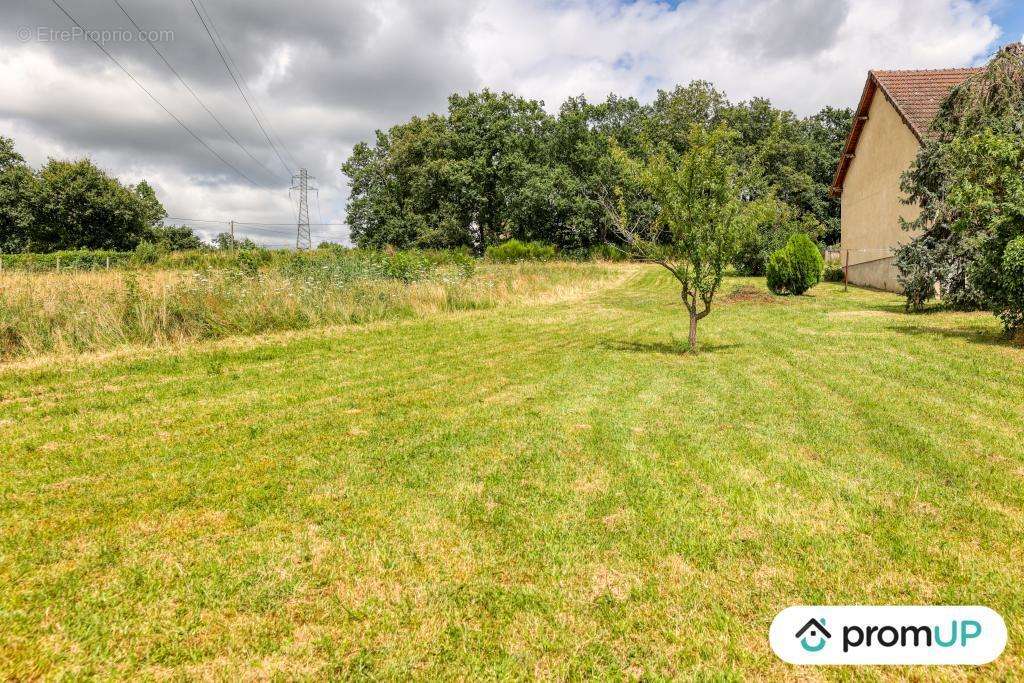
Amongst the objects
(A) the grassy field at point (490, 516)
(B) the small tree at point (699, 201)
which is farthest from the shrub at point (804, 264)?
(A) the grassy field at point (490, 516)

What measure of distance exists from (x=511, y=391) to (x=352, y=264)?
34.4 feet

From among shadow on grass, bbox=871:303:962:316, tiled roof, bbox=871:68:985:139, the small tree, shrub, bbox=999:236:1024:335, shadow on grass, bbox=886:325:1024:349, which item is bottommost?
shadow on grass, bbox=886:325:1024:349

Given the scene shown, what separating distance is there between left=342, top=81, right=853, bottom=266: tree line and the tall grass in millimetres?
27911

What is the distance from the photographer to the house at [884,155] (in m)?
18.0

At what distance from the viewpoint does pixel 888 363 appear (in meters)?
7.41

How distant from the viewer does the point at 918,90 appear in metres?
18.8

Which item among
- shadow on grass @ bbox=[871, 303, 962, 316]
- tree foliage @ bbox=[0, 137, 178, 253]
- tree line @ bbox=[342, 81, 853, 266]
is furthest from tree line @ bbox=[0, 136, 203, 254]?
shadow on grass @ bbox=[871, 303, 962, 316]

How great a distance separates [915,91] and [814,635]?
75.5ft

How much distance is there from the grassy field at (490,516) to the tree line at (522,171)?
120ft

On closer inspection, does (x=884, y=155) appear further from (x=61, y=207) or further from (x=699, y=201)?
(x=61, y=207)

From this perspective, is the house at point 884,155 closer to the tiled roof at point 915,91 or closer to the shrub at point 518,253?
the tiled roof at point 915,91

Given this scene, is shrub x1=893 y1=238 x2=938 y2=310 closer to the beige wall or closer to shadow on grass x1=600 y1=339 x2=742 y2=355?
the beige wall

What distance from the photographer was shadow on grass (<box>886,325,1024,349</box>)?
8.62m

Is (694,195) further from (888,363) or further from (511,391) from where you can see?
(511,391)
